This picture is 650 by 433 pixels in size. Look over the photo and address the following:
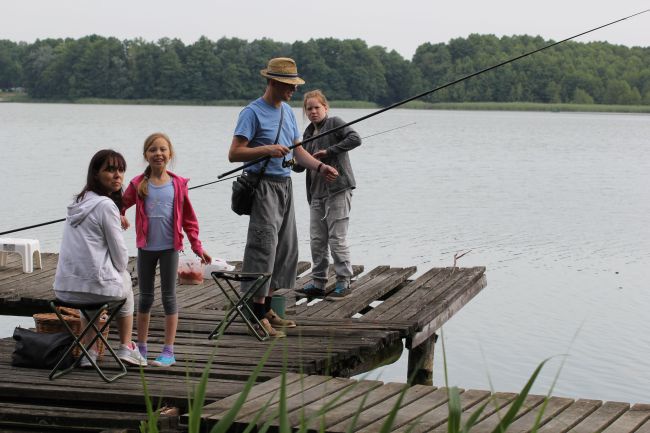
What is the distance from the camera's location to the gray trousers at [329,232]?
7781mm

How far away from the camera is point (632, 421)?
4648 millimetres

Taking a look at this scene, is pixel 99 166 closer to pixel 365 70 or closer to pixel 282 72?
pixel 282 72

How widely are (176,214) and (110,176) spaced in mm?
395

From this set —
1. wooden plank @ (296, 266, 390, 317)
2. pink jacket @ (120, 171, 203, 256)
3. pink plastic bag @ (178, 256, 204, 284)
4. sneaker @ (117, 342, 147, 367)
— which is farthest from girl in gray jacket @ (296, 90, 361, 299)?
sneaker @ (117, 342, 147, 367)

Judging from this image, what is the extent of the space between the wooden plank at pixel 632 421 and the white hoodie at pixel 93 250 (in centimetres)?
215

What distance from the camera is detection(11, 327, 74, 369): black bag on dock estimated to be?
557 centimetres

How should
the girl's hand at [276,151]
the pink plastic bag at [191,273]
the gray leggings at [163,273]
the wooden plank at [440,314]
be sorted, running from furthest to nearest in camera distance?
the pink plastic bag at [191,273], the wooden plank at [440,314], the girl's hand at [276,151], the gray leggings at [163,273]

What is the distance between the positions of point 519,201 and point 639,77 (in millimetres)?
50931

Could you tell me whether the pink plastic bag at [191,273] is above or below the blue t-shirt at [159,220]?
below

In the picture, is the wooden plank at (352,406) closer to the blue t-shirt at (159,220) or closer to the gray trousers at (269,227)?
the blue t-shirt at (159,220)

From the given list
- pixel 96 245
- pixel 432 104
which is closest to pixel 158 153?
pixel 96 245

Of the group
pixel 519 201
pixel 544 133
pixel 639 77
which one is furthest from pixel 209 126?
pixel 519 201

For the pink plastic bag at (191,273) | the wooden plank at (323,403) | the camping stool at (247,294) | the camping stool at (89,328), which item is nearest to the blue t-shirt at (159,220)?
the camping stool at (89,328)

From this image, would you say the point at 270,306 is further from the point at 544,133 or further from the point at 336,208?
the point at 544,133
